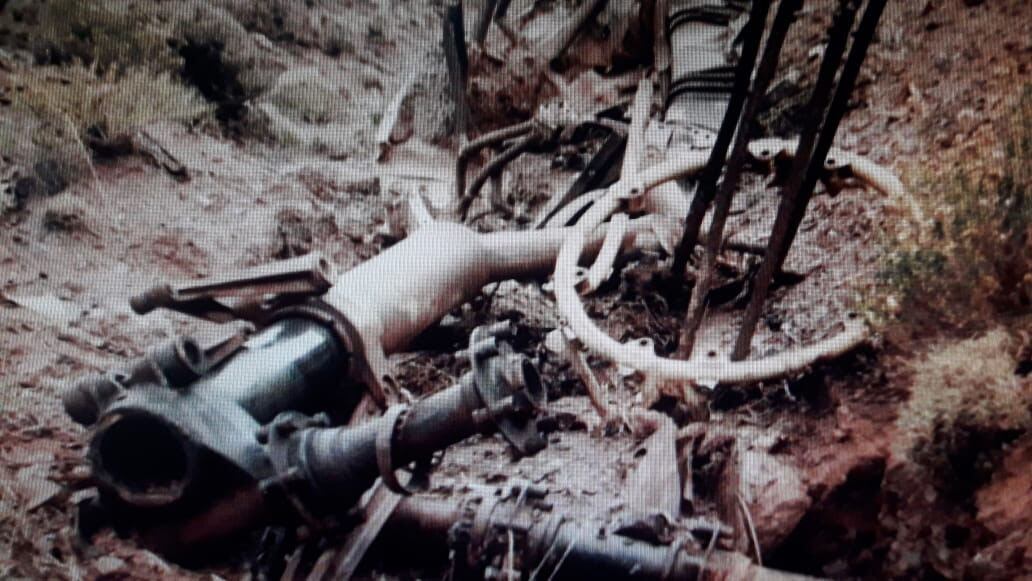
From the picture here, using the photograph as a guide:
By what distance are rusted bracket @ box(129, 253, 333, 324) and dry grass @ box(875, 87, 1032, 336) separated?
901 millimetres

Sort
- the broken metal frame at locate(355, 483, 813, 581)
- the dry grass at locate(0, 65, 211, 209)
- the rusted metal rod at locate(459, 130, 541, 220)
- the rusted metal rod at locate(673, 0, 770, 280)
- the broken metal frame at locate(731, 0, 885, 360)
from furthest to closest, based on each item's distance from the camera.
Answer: the rusted metal rod at locate(459, 130, 541, 220) < the dry grass at locate(0, 65, 211, 209) < the rusted metal rod at locate(673, 0, 770, 280) < the broken metal frame at locate(731, 0, 885, 360) < the broken metal frame at locate(355, 483, 813, 581)

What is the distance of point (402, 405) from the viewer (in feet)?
3.40

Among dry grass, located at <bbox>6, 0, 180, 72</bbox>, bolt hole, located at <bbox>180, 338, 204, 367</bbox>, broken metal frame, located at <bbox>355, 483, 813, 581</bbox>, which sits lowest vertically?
broken metal frame, located at <bbox>355, 483, 813, 581</bbox>

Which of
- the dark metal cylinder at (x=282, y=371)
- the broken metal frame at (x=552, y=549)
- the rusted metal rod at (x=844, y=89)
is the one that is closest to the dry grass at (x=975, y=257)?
the rusted metal rod at (x=844, y=89)

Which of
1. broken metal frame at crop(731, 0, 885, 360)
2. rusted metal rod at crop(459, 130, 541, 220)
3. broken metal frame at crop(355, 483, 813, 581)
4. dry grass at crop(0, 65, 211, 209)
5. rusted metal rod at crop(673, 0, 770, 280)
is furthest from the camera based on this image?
rusted metal rod at crop(459, 130, 541, 220)

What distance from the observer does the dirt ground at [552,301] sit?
98cm

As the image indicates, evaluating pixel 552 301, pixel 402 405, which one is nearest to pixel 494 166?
pixel 552 301

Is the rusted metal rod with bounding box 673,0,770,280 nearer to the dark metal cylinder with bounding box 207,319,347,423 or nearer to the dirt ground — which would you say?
the dirt ground

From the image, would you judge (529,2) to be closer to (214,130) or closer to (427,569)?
(214,130)

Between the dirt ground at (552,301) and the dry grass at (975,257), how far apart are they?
42mm

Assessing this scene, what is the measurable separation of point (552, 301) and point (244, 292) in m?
0.68

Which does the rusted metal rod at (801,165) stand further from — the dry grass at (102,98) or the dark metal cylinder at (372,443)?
the dry grass at (102,98)

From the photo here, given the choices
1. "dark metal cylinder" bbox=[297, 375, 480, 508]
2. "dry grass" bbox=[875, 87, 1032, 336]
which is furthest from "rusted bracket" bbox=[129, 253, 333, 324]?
"dry grass" bbox=[875, 87, 1032, 336]

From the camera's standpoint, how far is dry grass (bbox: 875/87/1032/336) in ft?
3.10
